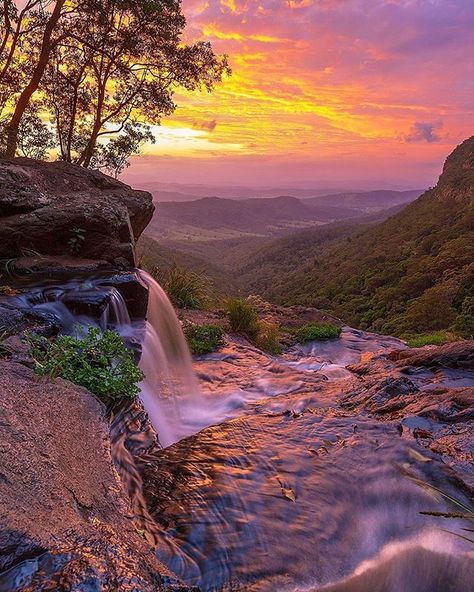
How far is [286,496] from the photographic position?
4531 millimetres

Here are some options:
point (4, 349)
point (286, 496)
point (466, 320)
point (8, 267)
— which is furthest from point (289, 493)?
point (466, 320)

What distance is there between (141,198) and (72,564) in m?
10.2

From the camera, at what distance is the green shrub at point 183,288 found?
45.5ft

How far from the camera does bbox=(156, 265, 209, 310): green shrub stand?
546 inches

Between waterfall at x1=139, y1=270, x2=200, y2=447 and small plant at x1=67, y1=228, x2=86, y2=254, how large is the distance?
4.23 ft

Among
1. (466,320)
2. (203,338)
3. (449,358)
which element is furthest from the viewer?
(466,320)

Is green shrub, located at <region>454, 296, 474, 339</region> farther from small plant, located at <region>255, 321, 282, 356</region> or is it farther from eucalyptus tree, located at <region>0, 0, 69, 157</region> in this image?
eucalyptus tree, located at <region>0, 0, 69, 157</region>

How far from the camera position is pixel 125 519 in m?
3.30

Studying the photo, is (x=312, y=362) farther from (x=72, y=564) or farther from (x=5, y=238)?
(x=72, y=564)

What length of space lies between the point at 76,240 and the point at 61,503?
697 cm

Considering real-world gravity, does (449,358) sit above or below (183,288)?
below

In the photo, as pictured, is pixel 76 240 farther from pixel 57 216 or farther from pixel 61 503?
pixel 61 503

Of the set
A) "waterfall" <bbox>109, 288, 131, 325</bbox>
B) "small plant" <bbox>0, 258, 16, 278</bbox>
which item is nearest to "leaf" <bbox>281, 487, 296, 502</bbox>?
"waterfall" <bbox>109, 288, 131, 325</bbox>

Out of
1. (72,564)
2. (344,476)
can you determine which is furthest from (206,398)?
(72,564)
